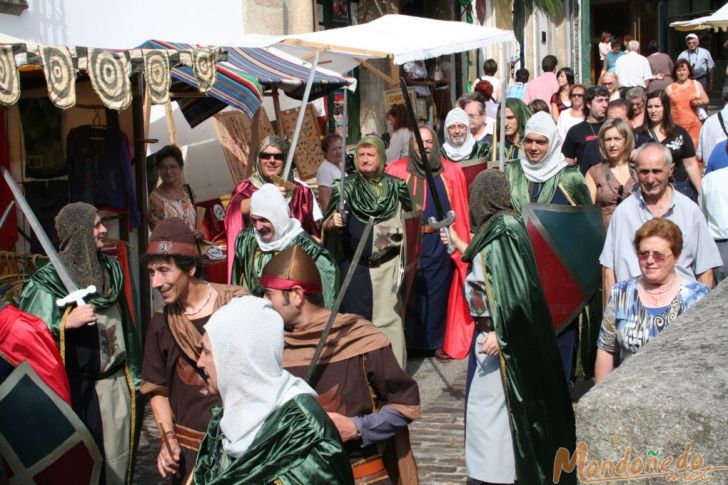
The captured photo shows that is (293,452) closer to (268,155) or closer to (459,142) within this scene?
(268,155)

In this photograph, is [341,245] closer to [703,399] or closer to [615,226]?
[615,226]

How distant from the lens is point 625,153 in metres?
8.22

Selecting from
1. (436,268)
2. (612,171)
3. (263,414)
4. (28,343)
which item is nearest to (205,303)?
(28,343)

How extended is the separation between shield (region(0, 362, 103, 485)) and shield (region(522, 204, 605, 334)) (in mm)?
2991

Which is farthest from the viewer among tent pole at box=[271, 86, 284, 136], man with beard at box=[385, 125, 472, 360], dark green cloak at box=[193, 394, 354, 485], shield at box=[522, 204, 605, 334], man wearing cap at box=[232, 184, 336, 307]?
tent pole at box=[271, 86, 284, 136]

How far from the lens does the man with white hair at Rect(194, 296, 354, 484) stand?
306 cm

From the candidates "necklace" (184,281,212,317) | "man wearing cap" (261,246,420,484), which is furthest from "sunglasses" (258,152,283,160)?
"man wearing cap" (261,246,420,484)

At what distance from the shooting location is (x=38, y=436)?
5.16m

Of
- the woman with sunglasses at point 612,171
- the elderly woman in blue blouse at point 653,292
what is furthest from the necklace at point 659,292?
the woman with sunglasses at point 612,171

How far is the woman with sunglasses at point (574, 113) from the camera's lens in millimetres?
13266

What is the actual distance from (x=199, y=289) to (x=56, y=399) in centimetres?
94

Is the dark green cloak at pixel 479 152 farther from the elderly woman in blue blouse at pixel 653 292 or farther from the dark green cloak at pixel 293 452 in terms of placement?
the dark green cloak at pixel 293 452

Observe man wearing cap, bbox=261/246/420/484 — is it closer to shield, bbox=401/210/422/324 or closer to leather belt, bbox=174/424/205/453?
leather belt, bbox=174/424/205/453

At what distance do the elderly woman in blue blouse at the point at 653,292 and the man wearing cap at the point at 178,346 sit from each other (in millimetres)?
1675
